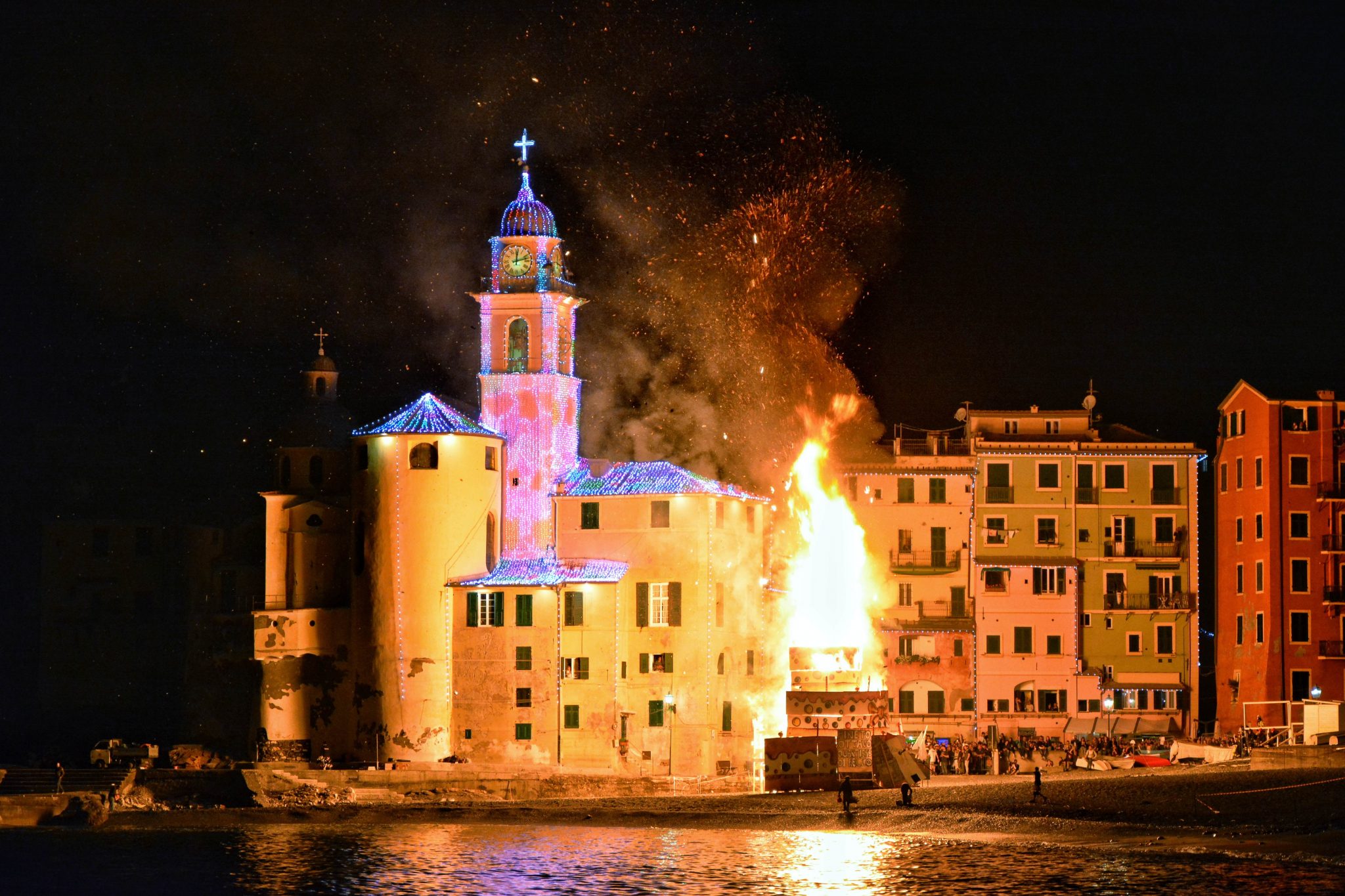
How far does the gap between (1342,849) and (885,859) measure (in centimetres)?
1318

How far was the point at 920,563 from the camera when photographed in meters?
95.5

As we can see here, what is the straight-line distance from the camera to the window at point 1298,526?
299 ft

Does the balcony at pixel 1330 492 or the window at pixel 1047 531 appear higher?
the balcony at pixel 1330 492

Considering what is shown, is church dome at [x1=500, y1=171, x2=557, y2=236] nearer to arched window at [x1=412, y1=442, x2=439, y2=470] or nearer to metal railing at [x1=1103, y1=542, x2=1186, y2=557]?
arched window at [x1=412, y1=442, x2=439, y2=470]

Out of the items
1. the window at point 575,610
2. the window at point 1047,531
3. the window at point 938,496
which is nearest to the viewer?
the window at point 575,610

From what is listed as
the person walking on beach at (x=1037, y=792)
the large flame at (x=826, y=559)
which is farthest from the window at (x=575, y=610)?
the person walking on beach at (x=1037, y=792)

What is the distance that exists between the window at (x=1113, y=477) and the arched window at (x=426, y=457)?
101ft

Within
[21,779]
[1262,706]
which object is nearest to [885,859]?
[1262,706]

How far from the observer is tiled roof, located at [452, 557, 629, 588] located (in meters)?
82.8

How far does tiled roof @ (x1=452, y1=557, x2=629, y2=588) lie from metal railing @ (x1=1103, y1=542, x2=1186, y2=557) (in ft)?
79.5

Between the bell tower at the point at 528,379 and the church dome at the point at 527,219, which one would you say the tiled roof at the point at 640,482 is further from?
the church dome at the point at 527,219

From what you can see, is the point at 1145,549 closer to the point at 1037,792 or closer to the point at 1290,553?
the point at 1290,553

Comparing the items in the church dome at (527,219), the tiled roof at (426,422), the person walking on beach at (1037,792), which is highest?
the church dome at (527,219)

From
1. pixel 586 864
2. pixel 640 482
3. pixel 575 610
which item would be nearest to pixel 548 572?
pixel 575 610
